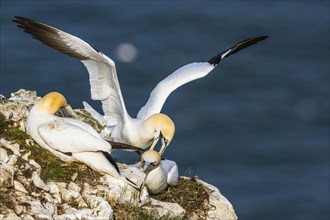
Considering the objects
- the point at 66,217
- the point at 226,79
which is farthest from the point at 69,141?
the point at 226,79

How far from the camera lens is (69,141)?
32.8 ft

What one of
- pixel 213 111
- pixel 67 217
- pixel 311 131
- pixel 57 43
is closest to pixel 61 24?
pixel 213 111

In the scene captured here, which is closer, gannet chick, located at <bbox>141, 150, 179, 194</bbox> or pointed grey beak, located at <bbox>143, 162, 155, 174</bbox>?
gannet chick, located at <bbox>141, 150, 179, 194</bbox>

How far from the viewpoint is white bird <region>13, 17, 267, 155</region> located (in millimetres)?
11297

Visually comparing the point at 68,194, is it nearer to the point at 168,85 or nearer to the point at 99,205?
the point at 99,205

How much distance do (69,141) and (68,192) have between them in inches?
31.0

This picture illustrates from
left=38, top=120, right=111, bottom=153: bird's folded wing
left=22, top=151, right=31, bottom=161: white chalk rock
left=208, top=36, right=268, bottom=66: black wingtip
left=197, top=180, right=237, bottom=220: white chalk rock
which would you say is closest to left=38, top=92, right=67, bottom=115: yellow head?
left=38, top=120, right=111, bottom=153: bird's folded wing

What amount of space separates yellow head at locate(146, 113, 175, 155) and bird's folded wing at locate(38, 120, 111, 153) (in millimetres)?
1647

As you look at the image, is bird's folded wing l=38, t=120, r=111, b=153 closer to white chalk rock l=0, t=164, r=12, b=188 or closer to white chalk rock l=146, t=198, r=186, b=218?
white chalk rock l=146, t=198, r=186, b=218

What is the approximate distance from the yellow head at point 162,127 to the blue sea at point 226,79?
22.6 ft

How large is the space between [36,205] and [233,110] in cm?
1306

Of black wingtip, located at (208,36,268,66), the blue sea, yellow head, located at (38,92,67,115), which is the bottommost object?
the blue sea

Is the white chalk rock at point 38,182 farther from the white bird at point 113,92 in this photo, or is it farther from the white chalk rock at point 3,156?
the white bird at point 113,92

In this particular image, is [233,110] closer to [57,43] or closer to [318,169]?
[318,169]
